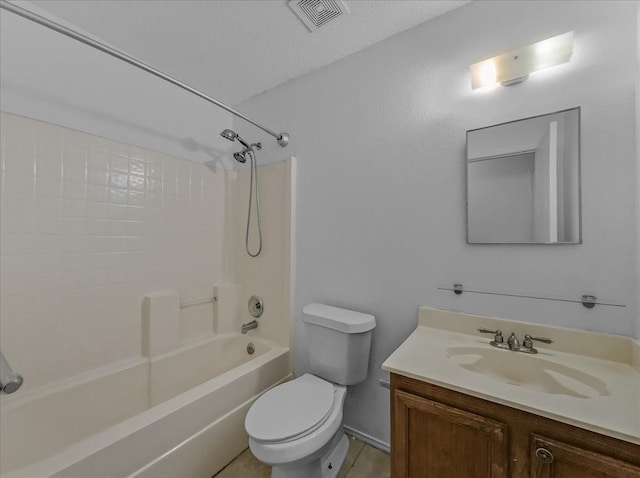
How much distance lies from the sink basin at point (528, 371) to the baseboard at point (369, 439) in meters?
0.80

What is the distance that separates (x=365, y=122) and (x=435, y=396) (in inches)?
56.0

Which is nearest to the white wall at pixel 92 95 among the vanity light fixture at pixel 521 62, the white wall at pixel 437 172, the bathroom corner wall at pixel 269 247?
the bathroom corner wall at pixel 269 247

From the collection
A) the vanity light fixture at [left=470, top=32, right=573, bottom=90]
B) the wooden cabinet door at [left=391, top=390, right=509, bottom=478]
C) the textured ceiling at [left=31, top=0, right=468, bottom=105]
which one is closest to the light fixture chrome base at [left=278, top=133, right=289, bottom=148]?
the textured ceiling at [left=31, top=0, right=468, bottom=105]

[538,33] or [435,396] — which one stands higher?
[538,33]

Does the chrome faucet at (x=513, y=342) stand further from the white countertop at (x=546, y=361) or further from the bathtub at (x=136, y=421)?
the bathtub at (x=136, y=421)

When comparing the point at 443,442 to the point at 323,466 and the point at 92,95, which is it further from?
the point at 92,95

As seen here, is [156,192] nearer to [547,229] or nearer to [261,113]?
[261,113]

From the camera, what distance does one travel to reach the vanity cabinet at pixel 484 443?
2.22 ft

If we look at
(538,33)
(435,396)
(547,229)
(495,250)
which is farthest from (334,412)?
(538,33)

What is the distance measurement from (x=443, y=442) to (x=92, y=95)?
2.40 m

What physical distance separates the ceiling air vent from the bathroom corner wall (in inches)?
30.5

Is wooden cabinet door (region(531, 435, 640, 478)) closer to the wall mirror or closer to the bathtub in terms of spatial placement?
the wall mirror

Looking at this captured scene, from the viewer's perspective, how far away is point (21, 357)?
1.28 meters

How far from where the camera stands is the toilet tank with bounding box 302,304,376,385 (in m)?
1.41
